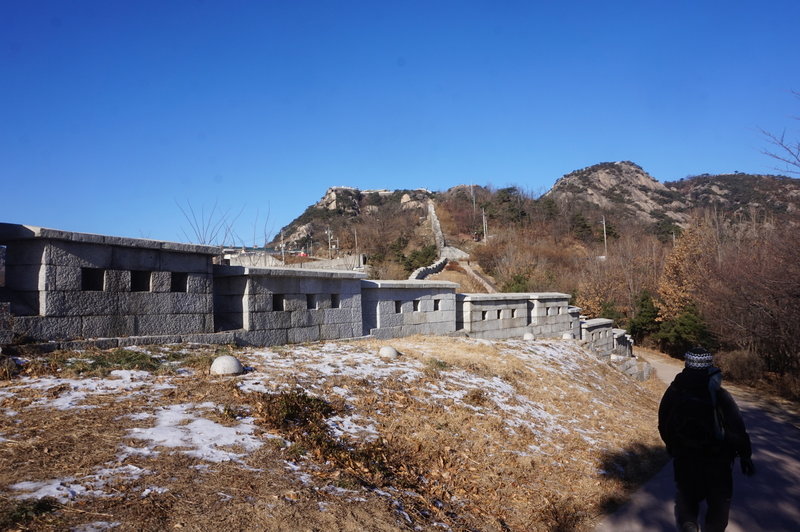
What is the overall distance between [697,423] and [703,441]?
0.13 metres

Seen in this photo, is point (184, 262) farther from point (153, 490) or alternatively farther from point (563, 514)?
point (563, 514)

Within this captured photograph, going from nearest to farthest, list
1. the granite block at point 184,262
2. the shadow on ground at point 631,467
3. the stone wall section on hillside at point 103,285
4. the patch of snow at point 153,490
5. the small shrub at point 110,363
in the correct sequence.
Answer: the patch of snow at point 153,490 → the small shrub at point 110,363 → the shadow on ground at point 631,467 → the stone wall section on hillside at point 103,285 → the granite block at point 184,262

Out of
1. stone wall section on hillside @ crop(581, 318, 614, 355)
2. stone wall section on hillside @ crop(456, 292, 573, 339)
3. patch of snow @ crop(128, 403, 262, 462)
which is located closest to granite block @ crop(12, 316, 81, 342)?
patch of snow @ crop(128, 403, 262, 462)

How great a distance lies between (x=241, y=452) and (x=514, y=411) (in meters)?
4.34

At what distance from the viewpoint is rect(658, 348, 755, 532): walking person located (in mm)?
3789

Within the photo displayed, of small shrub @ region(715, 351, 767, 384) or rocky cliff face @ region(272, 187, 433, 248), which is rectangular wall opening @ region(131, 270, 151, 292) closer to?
small shrub @ region(715, 351, 767, 384)

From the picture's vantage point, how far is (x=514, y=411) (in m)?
7.26

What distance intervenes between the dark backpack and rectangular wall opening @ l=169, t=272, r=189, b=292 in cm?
634

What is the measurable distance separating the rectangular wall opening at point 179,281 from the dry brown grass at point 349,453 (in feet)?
3.31

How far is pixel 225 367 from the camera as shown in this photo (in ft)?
19.6

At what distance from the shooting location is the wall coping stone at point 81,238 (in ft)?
19.2

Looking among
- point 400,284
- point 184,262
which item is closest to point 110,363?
point 184,262

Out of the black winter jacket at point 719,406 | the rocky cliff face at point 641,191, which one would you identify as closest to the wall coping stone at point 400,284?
the black winter jacket at point 719,406

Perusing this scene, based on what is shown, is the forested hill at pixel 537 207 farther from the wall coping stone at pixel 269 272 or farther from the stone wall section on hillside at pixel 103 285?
the stone wall section on hillside at pixel 103 285
